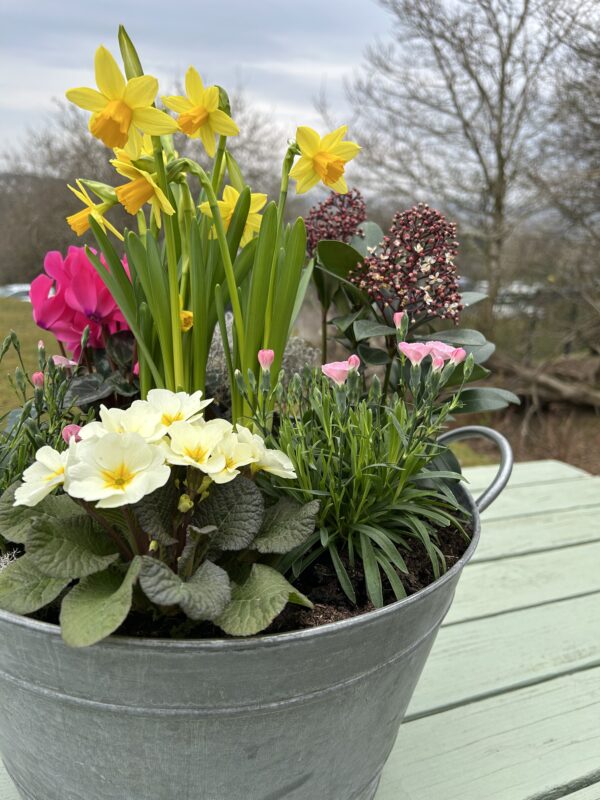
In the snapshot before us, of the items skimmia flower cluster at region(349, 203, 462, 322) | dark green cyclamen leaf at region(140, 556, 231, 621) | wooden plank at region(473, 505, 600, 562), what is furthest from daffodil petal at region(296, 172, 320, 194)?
wooden plank at region(473, 505, 600, 562)

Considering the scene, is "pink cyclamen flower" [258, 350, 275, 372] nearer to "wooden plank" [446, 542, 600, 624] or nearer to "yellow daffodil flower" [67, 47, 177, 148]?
"yellow daffodil flower" [67, 47, 177, 148]

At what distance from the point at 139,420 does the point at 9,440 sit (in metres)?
0.22

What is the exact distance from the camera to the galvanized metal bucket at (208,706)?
18.3 inches

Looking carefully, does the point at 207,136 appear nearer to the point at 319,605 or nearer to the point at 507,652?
the point at 319,605

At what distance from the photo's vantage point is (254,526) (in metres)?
0.54

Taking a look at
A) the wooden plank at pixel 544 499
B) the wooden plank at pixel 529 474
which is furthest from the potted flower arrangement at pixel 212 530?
the wooden plank at pixel 529 474

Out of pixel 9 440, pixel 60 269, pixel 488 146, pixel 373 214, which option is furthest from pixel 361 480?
pixel 488 146

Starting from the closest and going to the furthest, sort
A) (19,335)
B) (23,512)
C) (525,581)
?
1. (23,512)
2. (19,335)
3. (525,581)

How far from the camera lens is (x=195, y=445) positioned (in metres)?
0.52

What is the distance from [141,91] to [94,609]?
42 cm

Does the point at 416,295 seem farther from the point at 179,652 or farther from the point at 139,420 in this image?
the point at 179,652

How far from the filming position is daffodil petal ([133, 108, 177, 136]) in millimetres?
576

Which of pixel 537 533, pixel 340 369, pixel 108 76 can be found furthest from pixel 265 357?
pixel 537 533

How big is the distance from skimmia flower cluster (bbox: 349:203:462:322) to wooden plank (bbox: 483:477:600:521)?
81 centimetres
